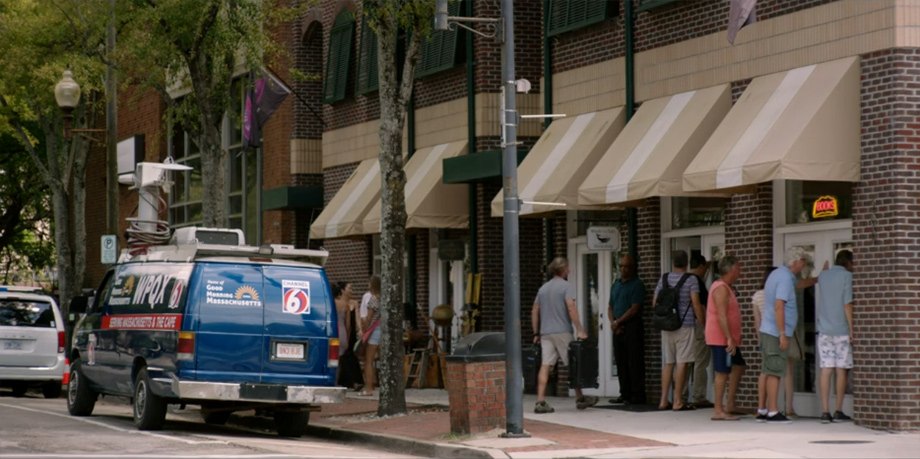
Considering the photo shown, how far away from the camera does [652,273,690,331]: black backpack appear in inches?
784

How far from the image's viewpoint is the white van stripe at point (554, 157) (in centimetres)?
2308

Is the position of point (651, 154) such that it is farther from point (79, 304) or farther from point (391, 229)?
point (79, 304)

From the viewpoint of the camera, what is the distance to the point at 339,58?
102 feet

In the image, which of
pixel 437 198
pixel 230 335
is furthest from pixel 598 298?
pixel 230 335

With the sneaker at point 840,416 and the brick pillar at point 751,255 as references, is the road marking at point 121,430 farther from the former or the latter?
the sneaker at point 840,416

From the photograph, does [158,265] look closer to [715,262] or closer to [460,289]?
[715,262]

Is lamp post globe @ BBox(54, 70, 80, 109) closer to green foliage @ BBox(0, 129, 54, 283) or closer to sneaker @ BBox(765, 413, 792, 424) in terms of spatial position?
sneaker @ BBox(765, 413, 792, 424)

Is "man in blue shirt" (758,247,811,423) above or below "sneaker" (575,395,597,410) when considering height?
above

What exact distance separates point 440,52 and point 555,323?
7.87 m

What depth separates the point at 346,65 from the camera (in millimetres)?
30844

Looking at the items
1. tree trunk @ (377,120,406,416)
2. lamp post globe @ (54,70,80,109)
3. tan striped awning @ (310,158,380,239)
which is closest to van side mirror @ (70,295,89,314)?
tree trunk @ (377,120,406,416)

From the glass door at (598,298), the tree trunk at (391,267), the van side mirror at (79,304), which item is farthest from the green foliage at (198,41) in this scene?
the glass door at (598,298)

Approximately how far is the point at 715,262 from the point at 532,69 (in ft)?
18.9

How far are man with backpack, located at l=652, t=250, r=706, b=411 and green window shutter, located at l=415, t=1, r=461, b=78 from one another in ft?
24.7
